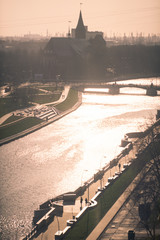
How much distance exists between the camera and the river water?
135ft

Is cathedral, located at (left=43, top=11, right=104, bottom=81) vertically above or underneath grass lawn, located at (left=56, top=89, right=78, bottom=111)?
above

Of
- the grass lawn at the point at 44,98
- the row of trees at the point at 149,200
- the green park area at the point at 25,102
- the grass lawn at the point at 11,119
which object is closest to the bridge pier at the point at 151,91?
the green park area at the point at 25,102

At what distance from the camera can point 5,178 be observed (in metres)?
48.7

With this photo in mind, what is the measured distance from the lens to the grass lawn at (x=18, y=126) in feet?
224

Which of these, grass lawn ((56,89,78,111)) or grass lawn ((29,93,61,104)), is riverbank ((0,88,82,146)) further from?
grass lawn ((29,93,61,104))

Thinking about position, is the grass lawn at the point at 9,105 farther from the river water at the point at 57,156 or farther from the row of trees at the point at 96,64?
the row of trees at the point at 96,64

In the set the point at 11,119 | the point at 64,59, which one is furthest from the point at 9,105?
the point at 64,59

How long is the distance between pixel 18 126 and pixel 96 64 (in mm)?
69980

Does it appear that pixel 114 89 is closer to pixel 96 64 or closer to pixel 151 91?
pixel 151 91

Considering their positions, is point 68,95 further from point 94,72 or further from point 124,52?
point 124,52

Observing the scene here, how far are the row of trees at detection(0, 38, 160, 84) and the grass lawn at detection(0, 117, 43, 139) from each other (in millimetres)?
47266

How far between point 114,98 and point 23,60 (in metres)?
60.5

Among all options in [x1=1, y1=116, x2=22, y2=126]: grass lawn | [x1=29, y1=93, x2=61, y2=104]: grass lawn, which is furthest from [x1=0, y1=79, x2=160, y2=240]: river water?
[x1=29, y1=93, x2=61, y2=104]: grass lawn

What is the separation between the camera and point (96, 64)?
139250 mm
